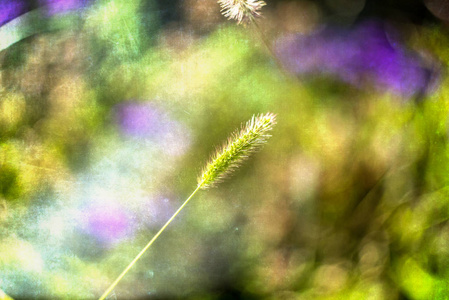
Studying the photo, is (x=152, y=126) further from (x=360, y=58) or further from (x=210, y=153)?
(x=360, y=58)

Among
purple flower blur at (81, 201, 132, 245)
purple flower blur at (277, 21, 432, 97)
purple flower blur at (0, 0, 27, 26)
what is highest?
purple flower blur at (0, 0, 27, 26)

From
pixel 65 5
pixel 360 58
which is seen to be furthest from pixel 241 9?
pixel 65 5

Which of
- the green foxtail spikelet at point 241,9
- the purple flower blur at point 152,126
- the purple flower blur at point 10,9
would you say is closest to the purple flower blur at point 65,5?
the purple flower blur at point 10,9

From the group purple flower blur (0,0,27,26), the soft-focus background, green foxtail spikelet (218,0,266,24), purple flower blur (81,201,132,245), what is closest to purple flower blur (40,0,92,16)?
the soft-focus background

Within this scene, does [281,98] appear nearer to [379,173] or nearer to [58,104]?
[379,173]

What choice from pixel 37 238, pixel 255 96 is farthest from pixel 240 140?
pixel 37 238

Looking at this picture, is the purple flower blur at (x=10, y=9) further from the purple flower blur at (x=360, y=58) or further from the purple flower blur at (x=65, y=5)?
the purple flower blur at (x=360, y=58)

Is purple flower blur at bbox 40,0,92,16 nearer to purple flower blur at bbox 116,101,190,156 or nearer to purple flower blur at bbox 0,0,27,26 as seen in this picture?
purple flower blur at bbox 0,0,27,26
